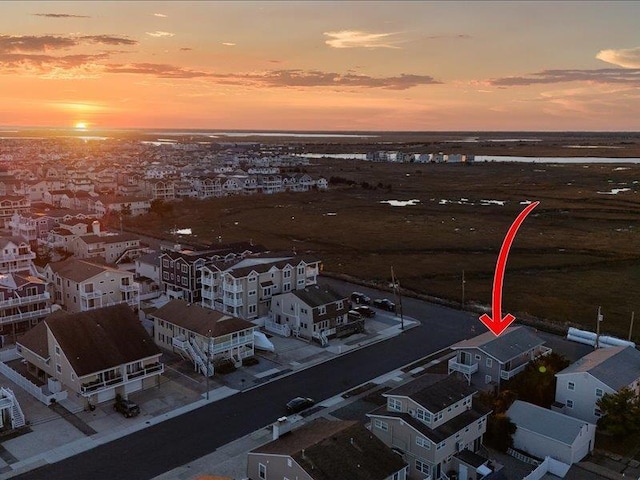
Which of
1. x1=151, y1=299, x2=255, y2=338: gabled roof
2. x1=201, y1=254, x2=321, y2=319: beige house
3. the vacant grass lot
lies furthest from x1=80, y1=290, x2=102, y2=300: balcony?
the vacant grass lot

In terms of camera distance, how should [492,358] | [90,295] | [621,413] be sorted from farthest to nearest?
[90,295] → [492,358] → [621,413]

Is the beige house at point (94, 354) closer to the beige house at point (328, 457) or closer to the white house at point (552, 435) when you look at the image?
the beige house at point (328, 457)


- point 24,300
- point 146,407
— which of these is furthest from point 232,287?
point 24,300

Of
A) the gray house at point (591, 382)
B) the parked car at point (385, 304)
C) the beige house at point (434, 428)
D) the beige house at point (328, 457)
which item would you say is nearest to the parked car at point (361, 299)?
the parked car at point (385, 304)

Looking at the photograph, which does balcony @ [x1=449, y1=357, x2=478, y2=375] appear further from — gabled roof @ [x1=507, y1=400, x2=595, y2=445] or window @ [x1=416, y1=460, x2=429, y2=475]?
window @ [x1=416, y1=460, x2=429, y2=475]

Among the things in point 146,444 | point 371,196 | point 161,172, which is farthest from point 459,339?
point 161,172

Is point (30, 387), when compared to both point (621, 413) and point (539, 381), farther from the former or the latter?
point (621, 413)
